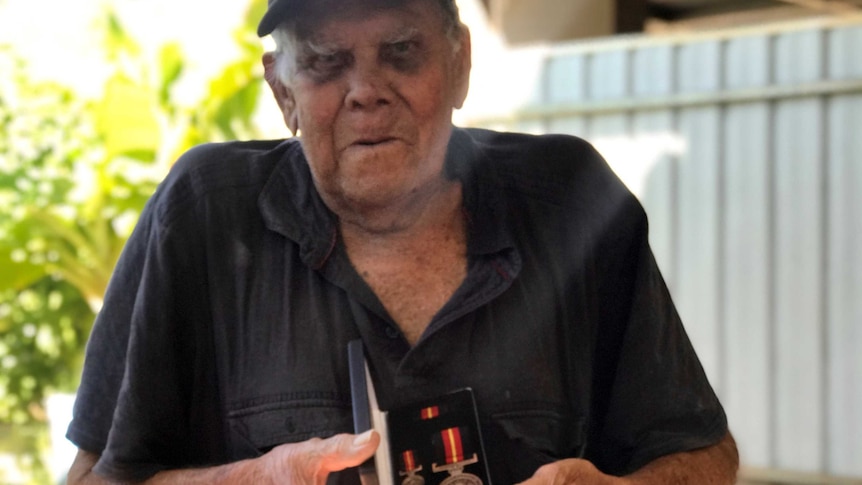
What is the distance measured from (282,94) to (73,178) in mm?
3022

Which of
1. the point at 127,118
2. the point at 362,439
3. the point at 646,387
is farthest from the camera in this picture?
the point at 127,118

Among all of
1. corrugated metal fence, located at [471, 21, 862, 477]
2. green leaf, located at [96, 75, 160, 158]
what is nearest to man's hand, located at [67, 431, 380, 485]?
green leaf, located at [96, 75, 160, 158]

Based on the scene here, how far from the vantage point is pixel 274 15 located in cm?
90

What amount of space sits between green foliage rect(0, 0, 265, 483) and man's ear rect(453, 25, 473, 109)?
88.6 inches

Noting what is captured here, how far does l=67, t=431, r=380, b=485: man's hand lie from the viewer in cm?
79

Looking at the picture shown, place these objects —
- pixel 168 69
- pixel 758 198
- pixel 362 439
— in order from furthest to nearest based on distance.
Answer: pixel 758 198 → pixel 168 69 → pixel 362 439

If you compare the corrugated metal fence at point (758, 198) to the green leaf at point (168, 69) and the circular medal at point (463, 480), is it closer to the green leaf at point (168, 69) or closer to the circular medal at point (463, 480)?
the green leaf at point (168, 69)

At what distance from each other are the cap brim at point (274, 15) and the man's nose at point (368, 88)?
76 millimetres

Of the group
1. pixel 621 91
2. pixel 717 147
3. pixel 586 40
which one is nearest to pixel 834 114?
pixel 717 147

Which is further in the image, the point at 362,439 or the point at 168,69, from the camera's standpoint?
the point at 168,69

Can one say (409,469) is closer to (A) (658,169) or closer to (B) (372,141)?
(B) (372,141)

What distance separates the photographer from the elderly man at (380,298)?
0.90 m

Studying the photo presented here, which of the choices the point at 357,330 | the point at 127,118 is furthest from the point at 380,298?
the point at 127,118

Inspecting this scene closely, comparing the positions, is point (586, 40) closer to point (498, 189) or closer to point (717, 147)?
point (717, 147)
